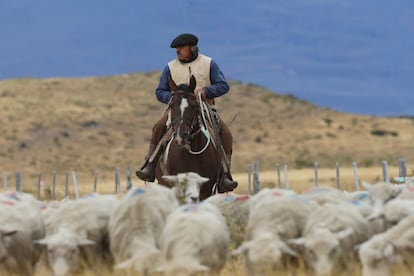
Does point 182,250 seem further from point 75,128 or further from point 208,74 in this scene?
point 75,128

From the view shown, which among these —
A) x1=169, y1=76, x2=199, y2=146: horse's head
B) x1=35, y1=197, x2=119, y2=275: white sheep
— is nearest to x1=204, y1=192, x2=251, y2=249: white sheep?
x1=169, y1=76, x2=199, y2=146: horse's head

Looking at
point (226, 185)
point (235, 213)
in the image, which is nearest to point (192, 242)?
point (235, 213)

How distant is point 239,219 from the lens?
41.8ft

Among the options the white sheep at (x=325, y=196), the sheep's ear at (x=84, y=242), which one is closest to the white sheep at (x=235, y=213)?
the white sheep at (x=325, y=196)

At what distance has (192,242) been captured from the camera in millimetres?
9414

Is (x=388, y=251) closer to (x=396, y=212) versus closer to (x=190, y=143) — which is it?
(x=396, y=212)

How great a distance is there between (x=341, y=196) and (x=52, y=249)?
3272mm

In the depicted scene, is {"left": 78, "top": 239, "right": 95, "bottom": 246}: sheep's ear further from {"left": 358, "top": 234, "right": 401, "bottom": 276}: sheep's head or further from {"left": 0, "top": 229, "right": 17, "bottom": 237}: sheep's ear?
{"left": 358, "top": 234, "right": 401, "bottom": 276}: sheep's head

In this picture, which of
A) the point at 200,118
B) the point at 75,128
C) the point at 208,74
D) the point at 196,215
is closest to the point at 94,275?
the point at 196,215

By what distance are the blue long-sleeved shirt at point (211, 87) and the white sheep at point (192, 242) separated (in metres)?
5.51

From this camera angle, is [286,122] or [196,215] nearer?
[196,215]

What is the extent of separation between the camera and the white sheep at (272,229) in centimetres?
945

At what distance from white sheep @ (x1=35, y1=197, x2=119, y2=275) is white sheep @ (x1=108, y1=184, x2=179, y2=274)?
0.67ft

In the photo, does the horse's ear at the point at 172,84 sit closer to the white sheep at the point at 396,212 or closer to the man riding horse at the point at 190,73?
the man riding horse at the point at 190,73
